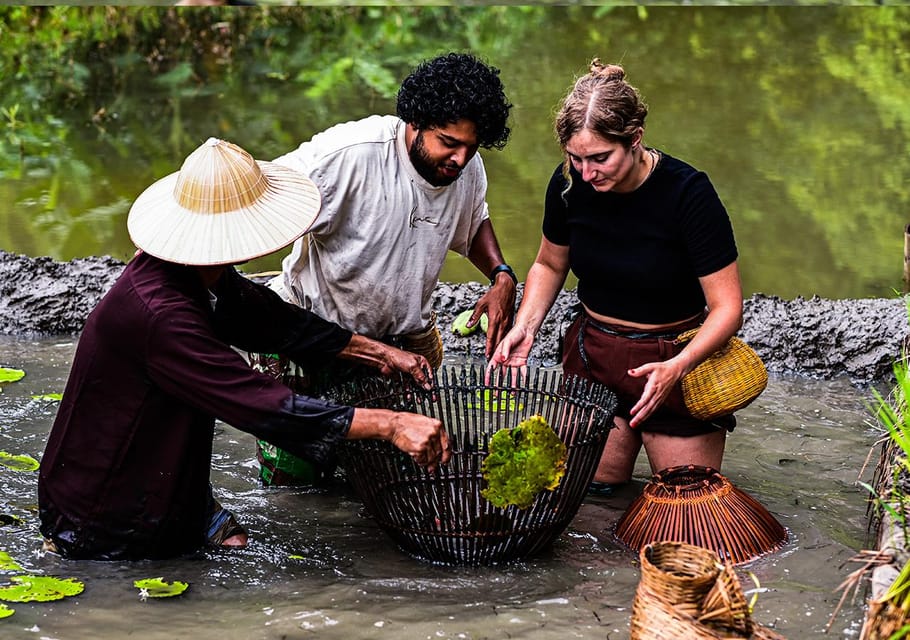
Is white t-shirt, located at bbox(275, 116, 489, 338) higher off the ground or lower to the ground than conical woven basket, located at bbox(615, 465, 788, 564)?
higher

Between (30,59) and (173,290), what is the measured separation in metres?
8.59

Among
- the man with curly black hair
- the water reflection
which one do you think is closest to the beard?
the man with curly black hair

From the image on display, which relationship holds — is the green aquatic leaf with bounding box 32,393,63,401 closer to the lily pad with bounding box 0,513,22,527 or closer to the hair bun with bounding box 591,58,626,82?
the lily pad with bounding box 0,513,22,527

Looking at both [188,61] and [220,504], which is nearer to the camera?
[220,504]

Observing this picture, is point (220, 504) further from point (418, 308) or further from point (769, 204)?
point (769, 204)

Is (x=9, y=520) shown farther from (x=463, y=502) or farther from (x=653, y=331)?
(x=653, y=331)

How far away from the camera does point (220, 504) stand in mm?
4309

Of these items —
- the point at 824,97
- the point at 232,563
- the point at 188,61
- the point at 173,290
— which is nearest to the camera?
the point at 173,290

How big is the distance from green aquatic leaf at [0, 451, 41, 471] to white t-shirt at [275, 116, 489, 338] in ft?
4.18

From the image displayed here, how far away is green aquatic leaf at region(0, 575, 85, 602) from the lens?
3.44 metres

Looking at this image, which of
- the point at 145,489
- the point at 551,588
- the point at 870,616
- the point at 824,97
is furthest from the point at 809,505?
the point at 824,97

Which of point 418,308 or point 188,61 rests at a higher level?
point 188,61

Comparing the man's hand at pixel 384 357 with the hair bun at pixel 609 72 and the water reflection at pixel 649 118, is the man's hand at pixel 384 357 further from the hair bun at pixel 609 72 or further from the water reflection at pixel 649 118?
the water reflection at pixel 649 118

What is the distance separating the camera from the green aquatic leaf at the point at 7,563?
12.0ft
